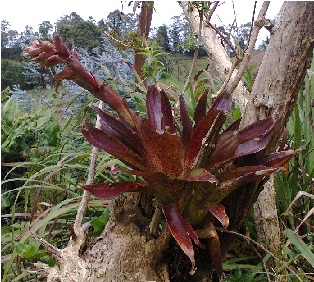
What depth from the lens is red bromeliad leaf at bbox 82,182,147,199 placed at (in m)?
0.69

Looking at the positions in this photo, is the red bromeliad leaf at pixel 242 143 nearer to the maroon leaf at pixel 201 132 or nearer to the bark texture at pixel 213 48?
the maroon leaf at pixel 201 132

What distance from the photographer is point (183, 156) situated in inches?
26.6

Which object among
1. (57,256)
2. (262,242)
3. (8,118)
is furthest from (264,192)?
(8,118)

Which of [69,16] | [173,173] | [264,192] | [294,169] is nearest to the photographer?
[173,173]

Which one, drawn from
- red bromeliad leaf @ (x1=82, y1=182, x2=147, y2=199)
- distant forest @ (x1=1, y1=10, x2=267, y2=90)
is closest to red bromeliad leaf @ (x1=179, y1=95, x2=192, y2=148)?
red bromeliad leaf @ (x1=82, y1=182, x2=147, y2=199)

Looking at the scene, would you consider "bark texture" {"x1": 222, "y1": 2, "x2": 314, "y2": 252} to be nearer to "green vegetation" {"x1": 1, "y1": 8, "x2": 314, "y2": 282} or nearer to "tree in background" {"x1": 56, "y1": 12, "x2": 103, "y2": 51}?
"green vegetation" {"x1": 1, "y1": 8, "x2": 314, "y2": 282}

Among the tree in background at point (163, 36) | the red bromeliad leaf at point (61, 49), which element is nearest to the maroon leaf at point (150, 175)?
the red bromeliad leaf at point (61, 49)

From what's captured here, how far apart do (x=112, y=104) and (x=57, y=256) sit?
0.30m

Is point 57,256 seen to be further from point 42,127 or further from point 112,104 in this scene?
point 42,127

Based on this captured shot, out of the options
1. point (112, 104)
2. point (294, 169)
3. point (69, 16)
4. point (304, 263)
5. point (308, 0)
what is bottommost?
point (304, 263)

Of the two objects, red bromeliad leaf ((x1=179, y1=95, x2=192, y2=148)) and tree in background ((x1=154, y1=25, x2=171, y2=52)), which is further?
tree in background ((x1=154, y1=25, x2=171, y2=52))

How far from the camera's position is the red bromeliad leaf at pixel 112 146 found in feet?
2.28

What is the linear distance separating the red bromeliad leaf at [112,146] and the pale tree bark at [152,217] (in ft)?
0.35

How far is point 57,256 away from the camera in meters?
0.72
